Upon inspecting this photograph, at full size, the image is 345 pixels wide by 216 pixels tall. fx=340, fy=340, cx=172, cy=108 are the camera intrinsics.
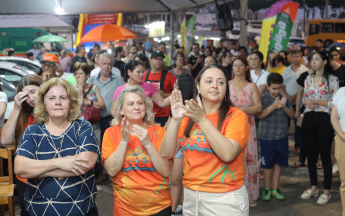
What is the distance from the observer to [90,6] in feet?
28.6

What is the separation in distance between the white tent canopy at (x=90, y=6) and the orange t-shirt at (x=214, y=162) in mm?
6170

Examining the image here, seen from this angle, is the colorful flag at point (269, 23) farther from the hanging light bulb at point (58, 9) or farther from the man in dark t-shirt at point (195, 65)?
the hanging light bulb at point (58, 9)

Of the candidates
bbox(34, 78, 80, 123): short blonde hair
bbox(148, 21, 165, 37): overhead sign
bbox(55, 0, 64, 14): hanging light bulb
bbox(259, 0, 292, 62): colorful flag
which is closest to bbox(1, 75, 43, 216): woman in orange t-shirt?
bbox(34, 78, 80, 123): short blonde hair

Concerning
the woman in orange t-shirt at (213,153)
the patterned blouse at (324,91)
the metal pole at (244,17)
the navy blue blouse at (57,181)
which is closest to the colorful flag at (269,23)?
the metal pole at (244,17)

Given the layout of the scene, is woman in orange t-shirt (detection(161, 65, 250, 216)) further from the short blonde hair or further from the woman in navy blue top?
the short blonde hair

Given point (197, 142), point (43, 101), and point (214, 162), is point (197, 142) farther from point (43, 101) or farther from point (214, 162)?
point (43, 101)

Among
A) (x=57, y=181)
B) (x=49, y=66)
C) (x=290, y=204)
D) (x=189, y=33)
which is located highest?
Result: (x=189, y=33)

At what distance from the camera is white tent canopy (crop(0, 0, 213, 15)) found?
8312 mm

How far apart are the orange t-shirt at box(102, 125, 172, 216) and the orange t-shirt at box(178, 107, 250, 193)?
0.94ft

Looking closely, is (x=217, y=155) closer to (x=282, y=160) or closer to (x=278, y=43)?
(x=282, y=160)

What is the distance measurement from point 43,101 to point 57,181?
673mm

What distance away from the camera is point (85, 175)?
2545 mm

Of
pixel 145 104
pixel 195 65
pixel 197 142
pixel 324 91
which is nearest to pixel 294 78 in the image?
pixel 324 91

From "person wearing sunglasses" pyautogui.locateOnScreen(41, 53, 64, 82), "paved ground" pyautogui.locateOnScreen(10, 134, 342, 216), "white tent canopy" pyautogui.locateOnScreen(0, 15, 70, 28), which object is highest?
"white tent canopy" pyautogui.locateOnScreen(0, 15, 70, 28)
